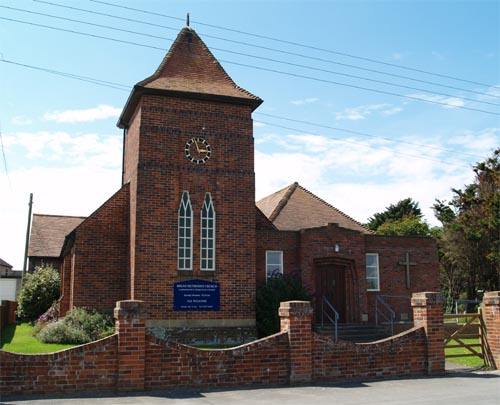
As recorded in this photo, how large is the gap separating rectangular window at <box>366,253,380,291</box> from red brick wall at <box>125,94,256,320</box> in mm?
5284

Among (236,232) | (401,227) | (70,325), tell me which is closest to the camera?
(70,325)

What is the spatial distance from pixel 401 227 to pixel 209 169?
3152 centimetres

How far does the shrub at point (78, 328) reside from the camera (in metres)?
15.8

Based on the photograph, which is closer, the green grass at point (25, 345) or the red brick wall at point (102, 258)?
the green grass at point (25, 345)

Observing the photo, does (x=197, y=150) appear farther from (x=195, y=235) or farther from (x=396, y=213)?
(x=396, y=213)

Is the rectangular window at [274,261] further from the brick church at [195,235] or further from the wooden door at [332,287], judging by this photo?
the wooden door at [332,287]

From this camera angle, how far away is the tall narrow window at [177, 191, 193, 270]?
17.0 meters

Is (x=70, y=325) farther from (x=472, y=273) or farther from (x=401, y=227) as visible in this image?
(x=401, y=227)

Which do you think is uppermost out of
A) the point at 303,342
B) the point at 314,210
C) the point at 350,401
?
the point at 314,210

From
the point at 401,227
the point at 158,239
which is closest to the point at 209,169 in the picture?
the point at 158,239

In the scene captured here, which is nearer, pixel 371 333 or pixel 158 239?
pixel 158 239

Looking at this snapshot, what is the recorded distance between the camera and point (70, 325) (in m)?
16.2

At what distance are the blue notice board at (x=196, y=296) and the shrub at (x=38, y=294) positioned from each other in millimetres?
11028

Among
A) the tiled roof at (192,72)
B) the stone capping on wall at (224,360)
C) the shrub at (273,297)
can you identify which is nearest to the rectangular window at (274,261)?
the shrub at (273,297)
